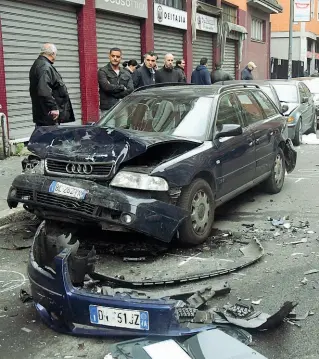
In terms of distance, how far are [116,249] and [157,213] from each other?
70 centimetres

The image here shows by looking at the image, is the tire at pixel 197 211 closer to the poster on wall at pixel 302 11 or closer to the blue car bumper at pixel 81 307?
the blue car bumper at pixel 81 307

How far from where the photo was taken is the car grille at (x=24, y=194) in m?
4.90

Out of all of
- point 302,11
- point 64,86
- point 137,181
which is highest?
point 302,11

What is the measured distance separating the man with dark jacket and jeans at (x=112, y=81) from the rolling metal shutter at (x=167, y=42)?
8.18 meters

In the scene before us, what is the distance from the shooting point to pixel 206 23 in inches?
819

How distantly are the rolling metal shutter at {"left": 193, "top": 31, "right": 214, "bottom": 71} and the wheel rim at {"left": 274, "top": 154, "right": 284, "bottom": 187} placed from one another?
1317 centimetres

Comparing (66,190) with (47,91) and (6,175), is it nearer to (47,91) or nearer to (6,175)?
(47,91)

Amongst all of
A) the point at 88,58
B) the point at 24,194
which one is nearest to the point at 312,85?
the point at 88,58

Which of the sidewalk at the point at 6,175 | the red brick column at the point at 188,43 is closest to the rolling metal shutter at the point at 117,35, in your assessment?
the red brick column at the point at 188,43

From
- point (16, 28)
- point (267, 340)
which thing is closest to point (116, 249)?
point (267, 340)

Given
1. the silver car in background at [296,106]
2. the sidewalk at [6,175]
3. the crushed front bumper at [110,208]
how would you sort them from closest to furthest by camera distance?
the crushed front bumper at [110,208], the sidewalk at [6,175], the silver car in background at [296,106]

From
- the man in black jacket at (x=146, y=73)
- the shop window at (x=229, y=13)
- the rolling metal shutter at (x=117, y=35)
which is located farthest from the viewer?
the shop window at (x=229, y=13)

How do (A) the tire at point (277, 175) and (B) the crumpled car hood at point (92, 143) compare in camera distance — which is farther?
(A) the tire at point (277, 175)

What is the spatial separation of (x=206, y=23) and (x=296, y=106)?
9250 mm
